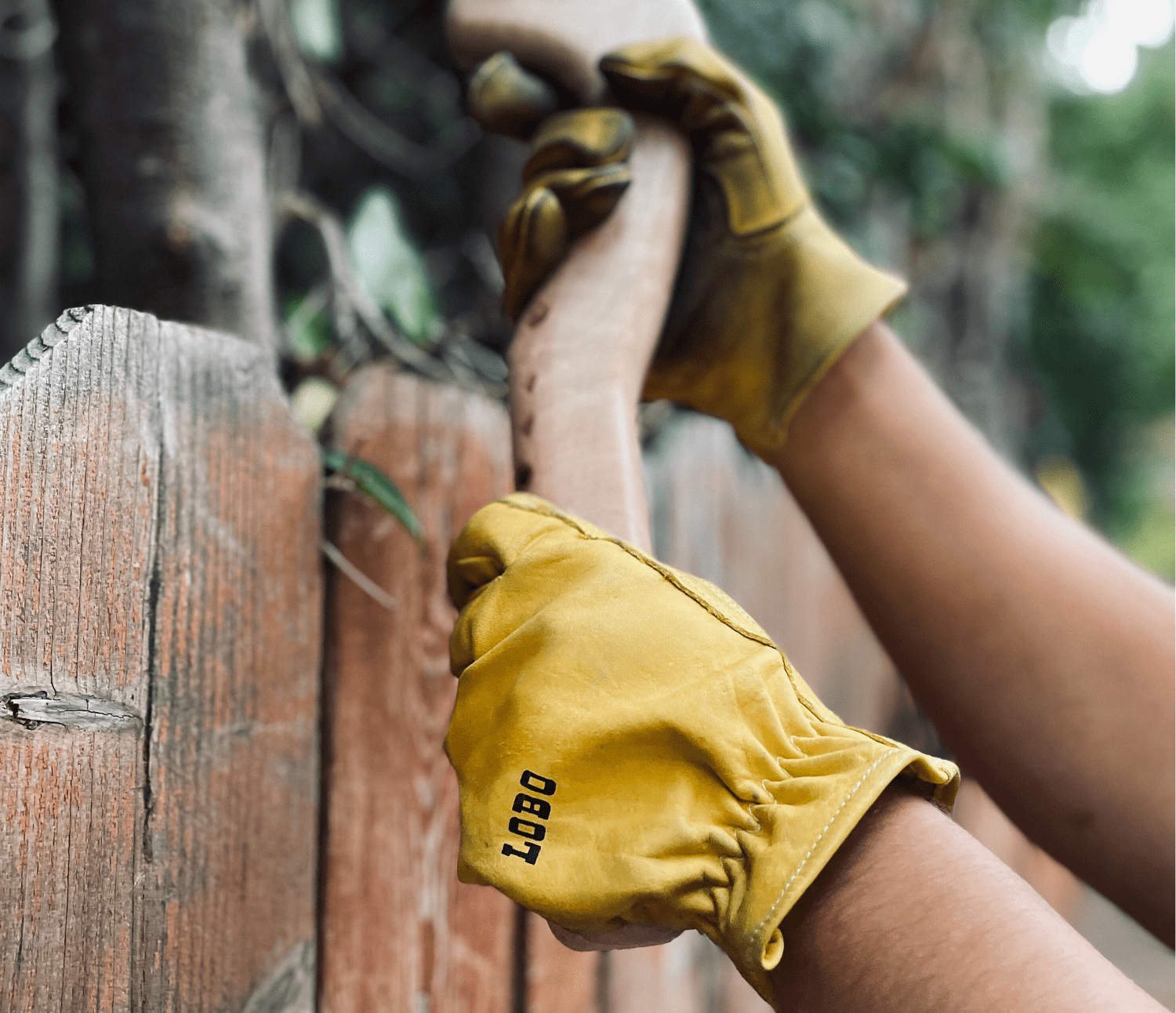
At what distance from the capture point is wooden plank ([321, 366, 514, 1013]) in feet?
2.42

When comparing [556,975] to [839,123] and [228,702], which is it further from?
[839,123]

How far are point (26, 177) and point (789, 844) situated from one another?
1193 mm

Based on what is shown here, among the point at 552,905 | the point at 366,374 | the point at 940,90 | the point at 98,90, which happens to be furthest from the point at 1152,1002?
the point at 940,90

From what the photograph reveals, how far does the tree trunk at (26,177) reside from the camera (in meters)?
1.05

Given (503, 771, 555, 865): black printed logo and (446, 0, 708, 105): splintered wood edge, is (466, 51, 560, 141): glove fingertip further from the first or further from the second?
(503, 771, 555, 865): black printed logo

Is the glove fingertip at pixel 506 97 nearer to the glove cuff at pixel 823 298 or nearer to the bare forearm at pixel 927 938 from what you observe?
the glove cuff at pixel 823 298

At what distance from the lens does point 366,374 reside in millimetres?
831

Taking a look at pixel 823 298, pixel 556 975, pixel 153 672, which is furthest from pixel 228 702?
pixel 823 298

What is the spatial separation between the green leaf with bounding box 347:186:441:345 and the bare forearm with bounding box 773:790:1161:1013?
81 cm

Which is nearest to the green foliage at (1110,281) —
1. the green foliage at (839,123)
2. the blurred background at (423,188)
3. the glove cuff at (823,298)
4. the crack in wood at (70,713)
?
the blurred background at (423,188)

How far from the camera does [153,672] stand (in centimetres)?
56

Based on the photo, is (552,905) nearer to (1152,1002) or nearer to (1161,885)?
(1152,1002)

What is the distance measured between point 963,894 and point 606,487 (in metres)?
0.34

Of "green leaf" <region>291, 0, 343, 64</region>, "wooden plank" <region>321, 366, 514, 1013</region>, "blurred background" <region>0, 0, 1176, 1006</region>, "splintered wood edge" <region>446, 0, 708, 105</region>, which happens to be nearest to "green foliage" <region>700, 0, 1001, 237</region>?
"blurred background" <region>0, 0, 1176, 1006</region>
